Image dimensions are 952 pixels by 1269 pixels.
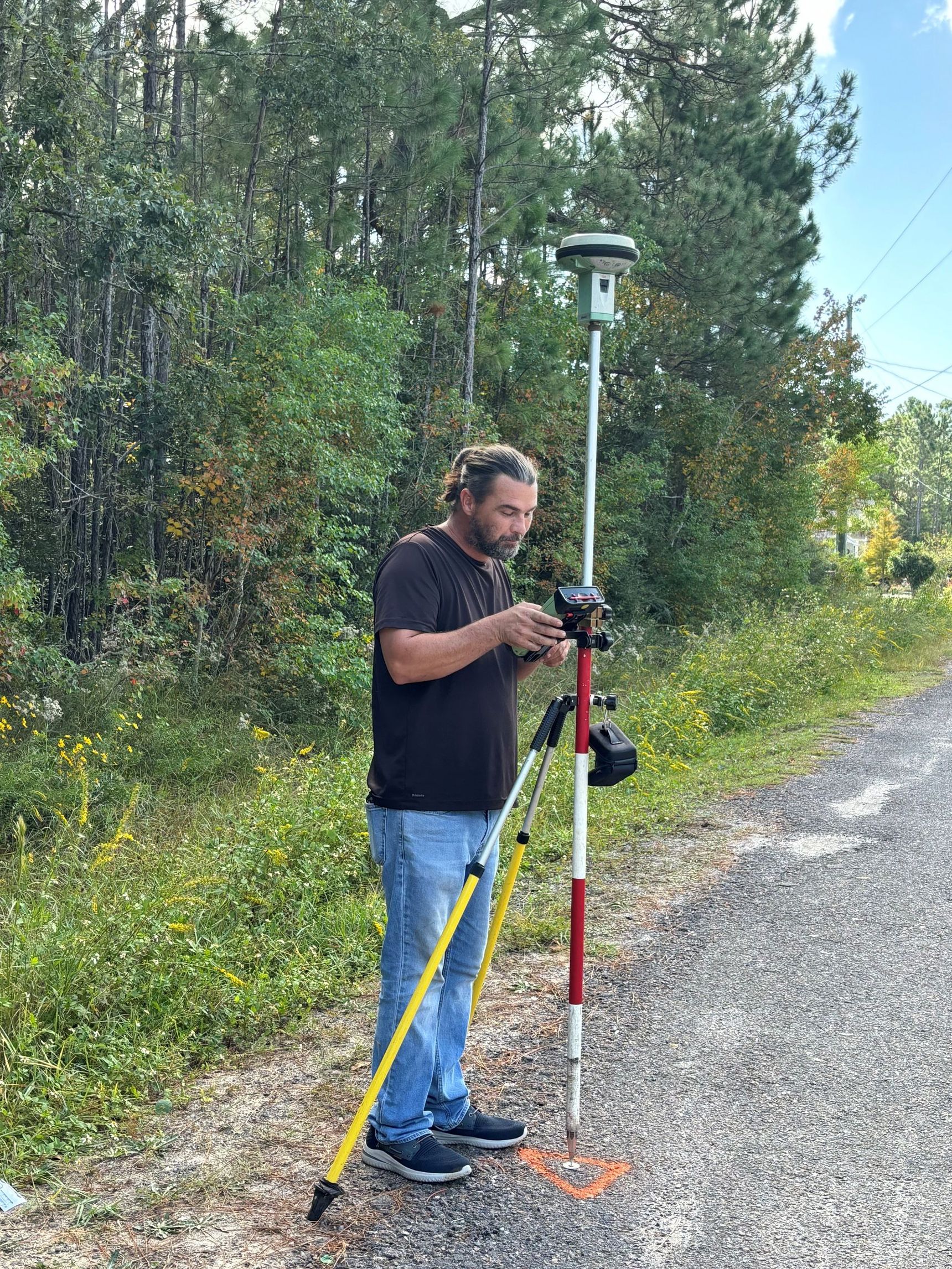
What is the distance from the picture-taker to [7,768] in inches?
325

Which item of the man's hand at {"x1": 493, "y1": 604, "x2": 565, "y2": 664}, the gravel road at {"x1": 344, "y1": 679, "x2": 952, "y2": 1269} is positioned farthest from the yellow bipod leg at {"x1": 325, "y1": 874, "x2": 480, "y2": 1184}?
the man's hand at {"x1": 493, "y1": 604, "x2": 565, "y2": 664}

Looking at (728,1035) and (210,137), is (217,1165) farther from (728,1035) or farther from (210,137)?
(210,137)

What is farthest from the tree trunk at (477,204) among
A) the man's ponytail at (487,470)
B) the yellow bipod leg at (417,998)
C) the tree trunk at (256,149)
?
the yellow bipod leg at (417,998)

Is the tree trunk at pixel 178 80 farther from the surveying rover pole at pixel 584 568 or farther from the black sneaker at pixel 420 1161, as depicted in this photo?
the black sneaker at pixel 420 1161

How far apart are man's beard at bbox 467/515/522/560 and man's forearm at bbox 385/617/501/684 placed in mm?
311

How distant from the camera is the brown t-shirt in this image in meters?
3.02

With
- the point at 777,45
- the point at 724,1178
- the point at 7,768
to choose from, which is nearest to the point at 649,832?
the point at 724,1178

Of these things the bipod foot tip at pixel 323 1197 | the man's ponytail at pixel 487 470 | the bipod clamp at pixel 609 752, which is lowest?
the bipod foot tip at pixel 323 1197

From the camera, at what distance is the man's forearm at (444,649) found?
293 cm

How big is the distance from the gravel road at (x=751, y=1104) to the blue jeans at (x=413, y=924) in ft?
0.76

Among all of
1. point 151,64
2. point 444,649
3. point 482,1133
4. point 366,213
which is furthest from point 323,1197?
point 366,213

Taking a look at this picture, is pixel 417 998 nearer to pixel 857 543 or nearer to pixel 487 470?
pixel 487 470

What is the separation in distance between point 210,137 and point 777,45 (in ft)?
39.1

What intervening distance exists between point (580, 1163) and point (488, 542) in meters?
1.82
